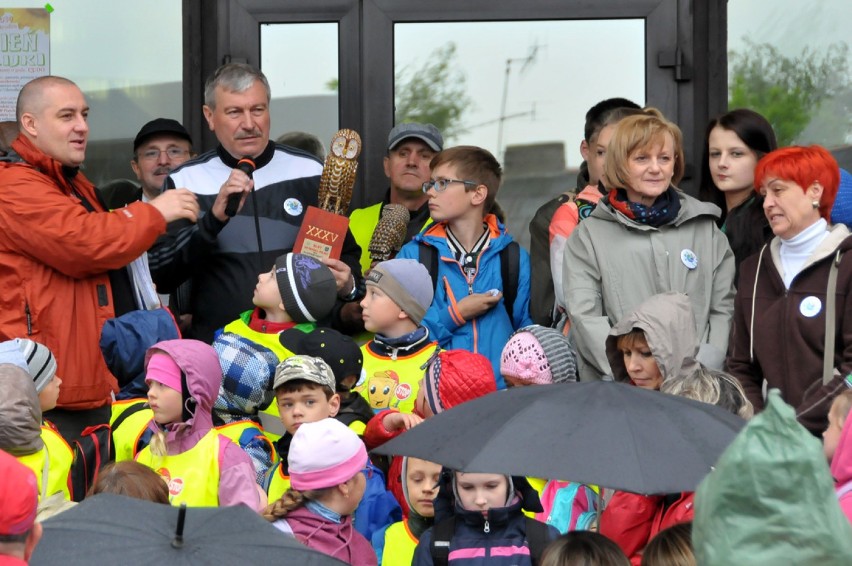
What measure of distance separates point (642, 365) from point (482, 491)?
102 cm

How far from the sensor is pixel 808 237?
5668mm

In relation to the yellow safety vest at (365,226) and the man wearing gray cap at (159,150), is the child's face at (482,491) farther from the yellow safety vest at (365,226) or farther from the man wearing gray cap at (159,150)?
the man wearing gray cap at (159,150)

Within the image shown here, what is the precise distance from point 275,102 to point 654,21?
206cm

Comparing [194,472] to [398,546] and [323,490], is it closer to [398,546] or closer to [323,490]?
[323,490]

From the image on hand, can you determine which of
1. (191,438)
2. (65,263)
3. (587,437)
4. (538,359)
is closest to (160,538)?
(587,437)

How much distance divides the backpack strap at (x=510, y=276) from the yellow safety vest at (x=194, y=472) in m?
1.84

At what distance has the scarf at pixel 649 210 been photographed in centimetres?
608

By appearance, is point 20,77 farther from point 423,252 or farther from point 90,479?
point 90,479

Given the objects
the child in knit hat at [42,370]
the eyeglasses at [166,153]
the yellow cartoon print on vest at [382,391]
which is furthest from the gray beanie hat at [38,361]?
the eyeglasses at [166,153]

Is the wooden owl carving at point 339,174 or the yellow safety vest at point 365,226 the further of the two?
the yellow safety vest at point 365,226

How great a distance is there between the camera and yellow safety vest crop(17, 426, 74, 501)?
5086 mm

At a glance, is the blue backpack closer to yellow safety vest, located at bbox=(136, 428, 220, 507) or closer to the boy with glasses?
yellow safety vest, located at bbox=(136, 428, 220, 507)

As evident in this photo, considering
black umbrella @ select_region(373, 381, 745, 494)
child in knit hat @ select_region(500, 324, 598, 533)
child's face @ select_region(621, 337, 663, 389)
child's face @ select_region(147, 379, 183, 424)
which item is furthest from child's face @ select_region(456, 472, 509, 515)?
child's face @ select_region(147, 379, 183, 424)

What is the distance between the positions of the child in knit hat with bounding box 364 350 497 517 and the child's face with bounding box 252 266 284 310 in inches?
31.2
